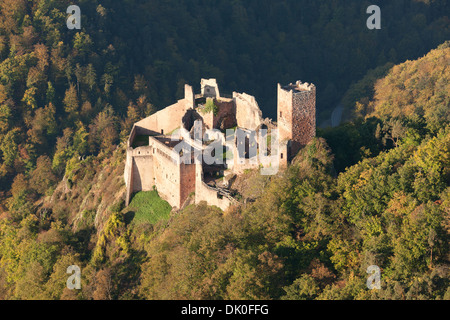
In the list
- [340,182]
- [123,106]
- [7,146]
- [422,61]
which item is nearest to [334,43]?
[422,61]

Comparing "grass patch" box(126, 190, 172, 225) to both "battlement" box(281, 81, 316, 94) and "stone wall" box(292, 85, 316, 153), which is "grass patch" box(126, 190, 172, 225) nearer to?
"stone wall" box(292, 85, 316, 153)

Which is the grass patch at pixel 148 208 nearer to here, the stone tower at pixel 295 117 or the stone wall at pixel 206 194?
the stone wall at pixel 206 194

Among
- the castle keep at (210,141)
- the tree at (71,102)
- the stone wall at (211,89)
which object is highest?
the tree at (71,102)

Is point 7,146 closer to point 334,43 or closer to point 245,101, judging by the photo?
point 245,101

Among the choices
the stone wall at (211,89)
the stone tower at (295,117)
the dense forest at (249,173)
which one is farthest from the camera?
the stone wall at (211,89)

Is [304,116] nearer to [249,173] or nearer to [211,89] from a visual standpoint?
[249,173]

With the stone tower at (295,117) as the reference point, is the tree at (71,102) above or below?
above

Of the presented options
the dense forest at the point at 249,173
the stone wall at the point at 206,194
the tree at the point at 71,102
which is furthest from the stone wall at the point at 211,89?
the tree at the point at 71,102

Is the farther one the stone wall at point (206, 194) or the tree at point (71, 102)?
the tree at point (71, 102)
